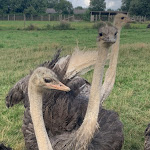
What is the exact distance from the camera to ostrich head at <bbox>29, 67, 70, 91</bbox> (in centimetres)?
196

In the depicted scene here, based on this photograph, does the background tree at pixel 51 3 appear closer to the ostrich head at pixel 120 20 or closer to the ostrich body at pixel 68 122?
the ostrich head at pixel 120 20

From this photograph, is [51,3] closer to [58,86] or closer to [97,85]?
[97,85]

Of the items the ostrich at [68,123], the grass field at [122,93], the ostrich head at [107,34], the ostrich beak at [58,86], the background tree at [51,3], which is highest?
the background tree at [51,3]

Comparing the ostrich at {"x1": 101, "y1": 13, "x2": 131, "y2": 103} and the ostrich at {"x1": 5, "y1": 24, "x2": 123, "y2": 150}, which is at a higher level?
the ostrich at {"x1": 101, "y1": 13, "x2": 131, "y2": 103}

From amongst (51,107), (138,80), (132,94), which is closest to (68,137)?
(51,107)

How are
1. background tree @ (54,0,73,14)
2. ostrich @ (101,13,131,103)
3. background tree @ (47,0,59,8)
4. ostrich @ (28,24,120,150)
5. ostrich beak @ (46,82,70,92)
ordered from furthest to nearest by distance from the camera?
background tree @ (47,0,59,8) < background tree @ (54,0,73,14) < ostrich @ (101,13,131,103) < ostrich @ (28,24,120,150) < ostrich beak @ (46,82,70,92)

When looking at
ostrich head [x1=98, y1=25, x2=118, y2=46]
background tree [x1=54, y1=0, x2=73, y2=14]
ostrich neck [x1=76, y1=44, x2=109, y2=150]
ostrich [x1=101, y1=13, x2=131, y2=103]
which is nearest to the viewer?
ostrich head [x1=98, y1=25, x2=118, y2=46]

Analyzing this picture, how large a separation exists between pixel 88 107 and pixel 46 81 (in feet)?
2.30

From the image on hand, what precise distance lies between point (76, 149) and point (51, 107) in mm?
785

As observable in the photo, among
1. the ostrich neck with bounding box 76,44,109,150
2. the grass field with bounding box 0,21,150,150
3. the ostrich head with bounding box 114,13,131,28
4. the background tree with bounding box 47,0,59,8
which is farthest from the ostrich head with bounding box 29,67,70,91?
the background tree with bounding box 47,0,59,8

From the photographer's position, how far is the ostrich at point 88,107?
206 cm

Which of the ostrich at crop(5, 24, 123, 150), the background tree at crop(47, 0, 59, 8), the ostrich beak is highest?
the background tree at crop(47, 0, 59, 8)

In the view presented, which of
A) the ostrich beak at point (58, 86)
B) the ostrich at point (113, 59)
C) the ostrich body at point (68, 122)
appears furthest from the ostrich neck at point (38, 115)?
the ostrich at point (113, 59)

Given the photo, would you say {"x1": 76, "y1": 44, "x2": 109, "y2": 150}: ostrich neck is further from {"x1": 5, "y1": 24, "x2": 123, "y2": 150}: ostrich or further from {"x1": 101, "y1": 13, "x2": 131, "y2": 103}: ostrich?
{"x1": 101, "y1": 13, "x2": 131, "y2": 103}: ostrich
